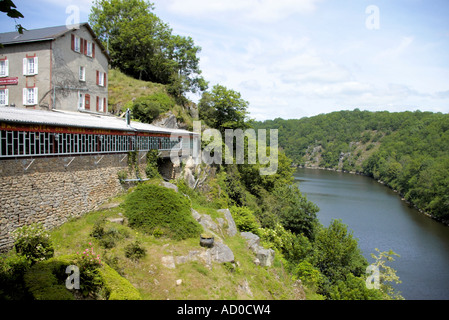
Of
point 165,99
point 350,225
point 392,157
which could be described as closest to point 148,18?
point 165,99

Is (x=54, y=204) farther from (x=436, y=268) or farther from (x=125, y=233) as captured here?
(x=436, y=268)

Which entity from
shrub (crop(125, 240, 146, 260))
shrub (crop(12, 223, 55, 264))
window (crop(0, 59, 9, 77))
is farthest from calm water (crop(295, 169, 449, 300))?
window (crop(0, 59, 9, 77))

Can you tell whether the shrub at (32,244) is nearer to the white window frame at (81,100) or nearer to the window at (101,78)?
the white window frame at (81,100)

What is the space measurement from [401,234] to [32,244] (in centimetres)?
4373

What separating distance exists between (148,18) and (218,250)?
3718 centimetres

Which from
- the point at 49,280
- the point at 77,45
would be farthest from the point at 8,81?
the point at 49,280

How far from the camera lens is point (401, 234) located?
40219 millimetres

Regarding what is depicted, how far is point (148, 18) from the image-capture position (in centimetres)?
4119

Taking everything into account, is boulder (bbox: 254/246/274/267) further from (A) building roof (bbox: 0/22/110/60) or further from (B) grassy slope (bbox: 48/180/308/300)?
(A) building roof (bbox: 0/22/110/60)

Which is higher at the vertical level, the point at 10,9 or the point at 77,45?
the point at 77,45

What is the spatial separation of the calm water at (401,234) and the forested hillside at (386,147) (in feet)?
19.3

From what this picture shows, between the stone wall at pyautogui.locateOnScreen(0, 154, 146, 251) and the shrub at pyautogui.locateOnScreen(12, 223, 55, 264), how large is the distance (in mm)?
860

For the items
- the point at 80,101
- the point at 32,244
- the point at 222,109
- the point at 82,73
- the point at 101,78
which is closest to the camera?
the point at 32,244

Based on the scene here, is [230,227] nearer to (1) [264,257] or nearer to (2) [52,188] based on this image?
(1) [264,257]
